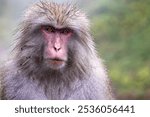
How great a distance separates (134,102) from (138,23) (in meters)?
1.60

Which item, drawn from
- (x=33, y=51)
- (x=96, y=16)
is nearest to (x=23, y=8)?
Result: (x=33, y=51)

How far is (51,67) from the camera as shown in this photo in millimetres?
3900

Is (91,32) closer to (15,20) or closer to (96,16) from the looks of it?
(15,20)

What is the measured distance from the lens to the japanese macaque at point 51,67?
12.9ft

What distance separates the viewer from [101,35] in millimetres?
5516

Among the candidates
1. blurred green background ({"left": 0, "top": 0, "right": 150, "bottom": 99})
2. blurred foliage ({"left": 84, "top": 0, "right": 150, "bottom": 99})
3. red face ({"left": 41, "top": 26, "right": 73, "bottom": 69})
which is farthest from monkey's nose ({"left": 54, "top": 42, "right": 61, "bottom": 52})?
blurred foliage ({"left": 84, "top": 0, "right": 150, "bottom": 99})

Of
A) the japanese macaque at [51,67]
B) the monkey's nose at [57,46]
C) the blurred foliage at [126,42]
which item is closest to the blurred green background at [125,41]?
the blurred foliage at [126,42]

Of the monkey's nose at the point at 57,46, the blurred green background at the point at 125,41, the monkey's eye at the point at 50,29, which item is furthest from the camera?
the blurred green background at the point at 125,41

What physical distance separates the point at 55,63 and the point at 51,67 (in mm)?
50

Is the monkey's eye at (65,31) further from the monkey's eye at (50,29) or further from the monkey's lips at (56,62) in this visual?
the monkey's lips at (56,62)

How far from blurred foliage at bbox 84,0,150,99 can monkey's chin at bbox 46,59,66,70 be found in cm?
141

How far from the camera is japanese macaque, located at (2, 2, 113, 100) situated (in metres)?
3.94

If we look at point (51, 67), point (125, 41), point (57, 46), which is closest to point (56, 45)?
point (57, 46)

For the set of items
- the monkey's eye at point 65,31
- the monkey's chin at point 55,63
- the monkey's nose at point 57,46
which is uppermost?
the monkey's eye at point 65,31
